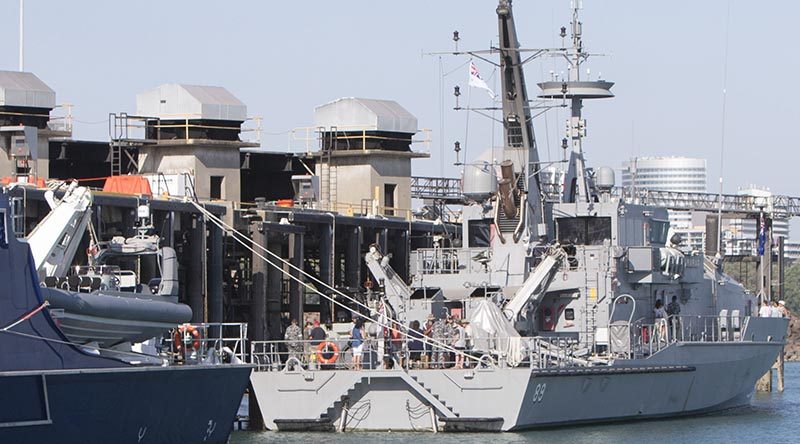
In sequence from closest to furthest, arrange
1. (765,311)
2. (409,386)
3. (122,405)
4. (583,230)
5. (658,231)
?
(122,405), (409,386), (583,230), (658,231), (765,311)

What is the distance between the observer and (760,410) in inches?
1476

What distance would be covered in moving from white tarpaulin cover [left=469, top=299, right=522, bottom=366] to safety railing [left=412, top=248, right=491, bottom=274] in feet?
9.81

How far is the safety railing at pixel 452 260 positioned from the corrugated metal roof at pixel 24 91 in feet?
44.5

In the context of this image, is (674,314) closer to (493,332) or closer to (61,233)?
(493,332)

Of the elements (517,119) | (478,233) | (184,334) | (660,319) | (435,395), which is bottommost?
(435,395)

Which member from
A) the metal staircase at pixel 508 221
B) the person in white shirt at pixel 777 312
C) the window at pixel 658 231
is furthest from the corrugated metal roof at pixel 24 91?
the person in white shirt at pixel 777 312

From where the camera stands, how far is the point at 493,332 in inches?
1198

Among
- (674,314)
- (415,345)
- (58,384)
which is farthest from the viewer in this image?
(674,314)

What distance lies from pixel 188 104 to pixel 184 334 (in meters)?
21.0

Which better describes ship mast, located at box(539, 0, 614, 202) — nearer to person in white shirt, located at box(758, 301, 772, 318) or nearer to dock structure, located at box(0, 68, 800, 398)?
dock structure, located at box(0, 68, 800, 398)

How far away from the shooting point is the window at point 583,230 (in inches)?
1348

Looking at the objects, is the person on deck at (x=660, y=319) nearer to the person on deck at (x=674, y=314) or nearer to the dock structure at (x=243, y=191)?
the person on deck at (x=674, y=314)

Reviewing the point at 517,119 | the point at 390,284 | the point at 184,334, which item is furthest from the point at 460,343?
the point at 517,119

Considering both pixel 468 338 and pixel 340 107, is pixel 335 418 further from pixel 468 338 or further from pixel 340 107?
pixel 340 107
